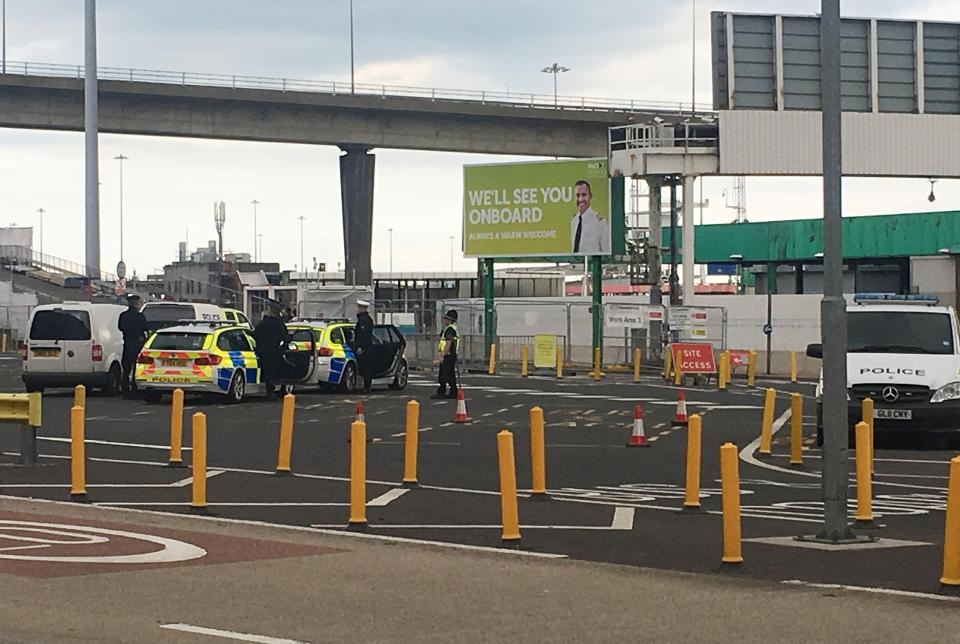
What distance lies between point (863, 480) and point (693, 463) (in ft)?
4.86

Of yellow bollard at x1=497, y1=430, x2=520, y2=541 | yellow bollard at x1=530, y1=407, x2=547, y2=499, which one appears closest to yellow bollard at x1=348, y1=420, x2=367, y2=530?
yellow bollard at x1=497, y1=430, x2=520, y2=541

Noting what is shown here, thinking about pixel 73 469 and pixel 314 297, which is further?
pixel 314 297

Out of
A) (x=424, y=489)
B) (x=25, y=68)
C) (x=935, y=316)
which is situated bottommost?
(x=424, y=489)

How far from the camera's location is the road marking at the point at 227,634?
→ 329 inches

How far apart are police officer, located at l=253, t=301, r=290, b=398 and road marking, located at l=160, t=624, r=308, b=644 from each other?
2163 cm

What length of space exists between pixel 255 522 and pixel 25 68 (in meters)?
62.8

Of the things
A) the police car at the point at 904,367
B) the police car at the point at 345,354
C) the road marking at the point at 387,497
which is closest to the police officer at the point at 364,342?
the police car at the point at 345,354

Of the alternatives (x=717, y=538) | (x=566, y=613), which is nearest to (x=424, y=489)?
(x=717, y=538)

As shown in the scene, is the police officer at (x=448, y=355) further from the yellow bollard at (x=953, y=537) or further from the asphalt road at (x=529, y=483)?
the yellow bollard at (x=953, y=537)

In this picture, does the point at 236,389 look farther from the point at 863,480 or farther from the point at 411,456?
the point at 863,480

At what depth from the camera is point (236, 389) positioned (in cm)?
3108

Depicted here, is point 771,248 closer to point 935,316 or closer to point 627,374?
point 627,374

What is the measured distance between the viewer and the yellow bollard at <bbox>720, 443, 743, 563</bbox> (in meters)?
11.2

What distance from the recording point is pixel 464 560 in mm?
11648
